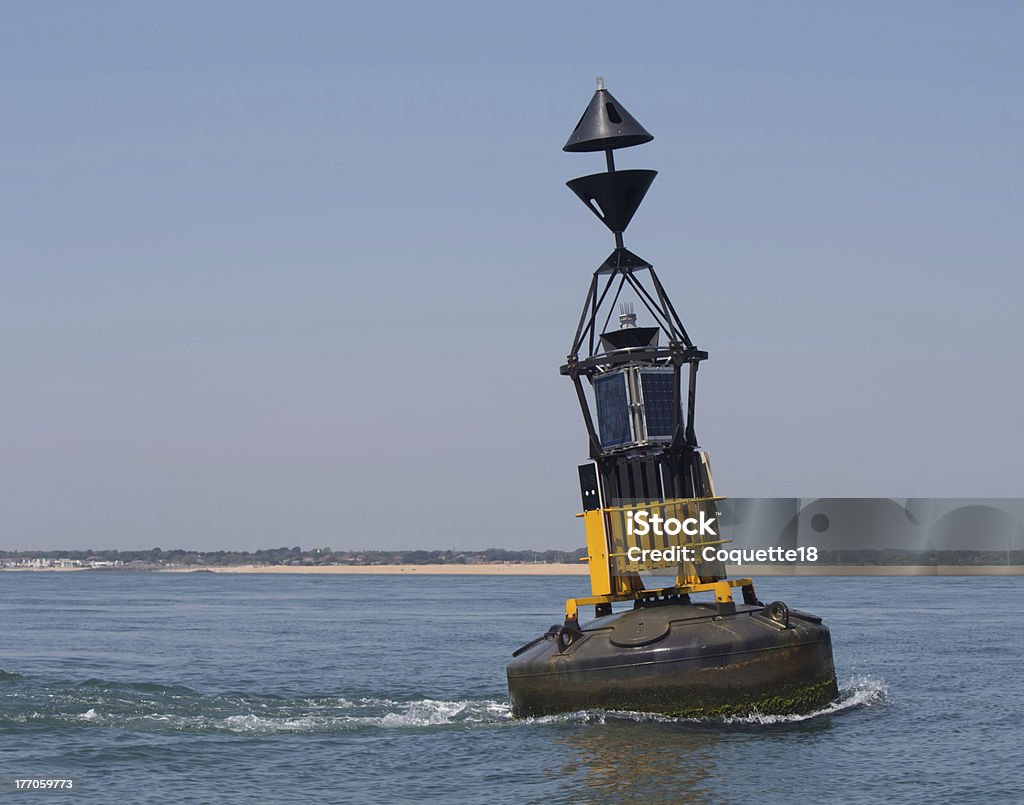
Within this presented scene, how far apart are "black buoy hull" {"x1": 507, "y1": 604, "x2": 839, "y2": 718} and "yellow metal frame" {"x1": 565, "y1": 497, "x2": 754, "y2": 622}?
3.02 feet

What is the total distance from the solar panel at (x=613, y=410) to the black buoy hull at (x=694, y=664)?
13.7 feet

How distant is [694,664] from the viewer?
30219 millimetres

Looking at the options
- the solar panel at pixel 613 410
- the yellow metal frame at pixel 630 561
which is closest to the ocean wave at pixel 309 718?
the yellow metal frame at pixel 630 561

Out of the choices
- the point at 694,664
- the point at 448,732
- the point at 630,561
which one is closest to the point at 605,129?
the point at 630,561

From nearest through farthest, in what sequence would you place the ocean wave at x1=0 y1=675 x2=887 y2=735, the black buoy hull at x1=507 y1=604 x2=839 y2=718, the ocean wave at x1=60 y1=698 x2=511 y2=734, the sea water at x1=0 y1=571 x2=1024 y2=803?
the sea water at x1=0 y1=571 x2=1024 y2=803
the black buoy hull at x1=507 y1=604 x2=839 y2=718
the ocean wave at x1=0 y1=675 x2=887 y2=735
the ocean wave at x1=60 y1=698 x2=511 y2=734

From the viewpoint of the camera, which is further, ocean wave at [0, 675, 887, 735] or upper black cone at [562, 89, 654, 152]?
upper black cone at [562, 89, 654, 152]

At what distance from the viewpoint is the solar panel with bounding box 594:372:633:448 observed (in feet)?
108

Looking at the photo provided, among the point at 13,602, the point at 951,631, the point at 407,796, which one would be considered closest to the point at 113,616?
the point at 13,602

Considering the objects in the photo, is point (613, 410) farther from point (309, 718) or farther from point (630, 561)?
point (309, 718)

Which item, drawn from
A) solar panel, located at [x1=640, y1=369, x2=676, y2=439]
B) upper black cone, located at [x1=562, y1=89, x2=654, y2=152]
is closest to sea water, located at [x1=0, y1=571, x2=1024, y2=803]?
solar panel, located at [x1=640, y1=369, x2=676, y2=439]

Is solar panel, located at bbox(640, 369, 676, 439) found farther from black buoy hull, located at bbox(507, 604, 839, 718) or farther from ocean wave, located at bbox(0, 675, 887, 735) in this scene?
ocean wave, located at bbox(0, 675, 887, 735)

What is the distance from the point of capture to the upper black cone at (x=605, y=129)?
3359 centimetres

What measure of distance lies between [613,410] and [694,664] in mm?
6412

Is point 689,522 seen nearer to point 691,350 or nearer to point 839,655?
point 691,350
